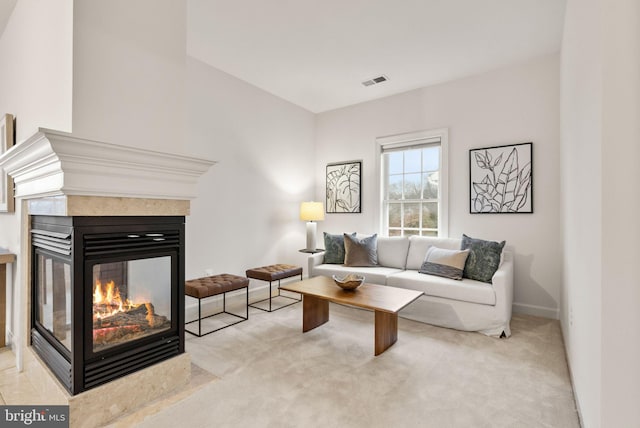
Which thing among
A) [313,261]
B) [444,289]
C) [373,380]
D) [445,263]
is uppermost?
[445,263]

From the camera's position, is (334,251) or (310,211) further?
(310,211)

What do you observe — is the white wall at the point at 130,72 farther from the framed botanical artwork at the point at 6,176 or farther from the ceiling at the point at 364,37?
the framed botanical artwork at the point at 6,176

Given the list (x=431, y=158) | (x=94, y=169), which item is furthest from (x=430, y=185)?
(x=94, y=169)

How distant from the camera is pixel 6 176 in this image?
2398 mm

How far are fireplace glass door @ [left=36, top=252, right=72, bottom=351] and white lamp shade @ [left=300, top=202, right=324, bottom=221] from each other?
306cm

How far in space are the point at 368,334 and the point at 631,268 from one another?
7.28 ft

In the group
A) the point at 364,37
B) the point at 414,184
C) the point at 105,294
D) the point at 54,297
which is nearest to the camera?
the point at 105,294

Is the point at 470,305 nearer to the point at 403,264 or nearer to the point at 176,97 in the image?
the point at 403,264

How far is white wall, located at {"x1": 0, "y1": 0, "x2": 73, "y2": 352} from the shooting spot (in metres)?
1.74

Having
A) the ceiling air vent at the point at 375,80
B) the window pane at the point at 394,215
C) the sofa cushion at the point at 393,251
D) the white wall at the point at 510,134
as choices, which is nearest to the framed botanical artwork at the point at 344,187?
the white wall at the point at 510,134

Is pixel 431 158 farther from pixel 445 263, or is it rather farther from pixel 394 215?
pixel 445 263

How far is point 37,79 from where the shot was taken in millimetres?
2164

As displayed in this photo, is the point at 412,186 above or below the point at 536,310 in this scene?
above

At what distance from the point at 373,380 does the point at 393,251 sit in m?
2.21
